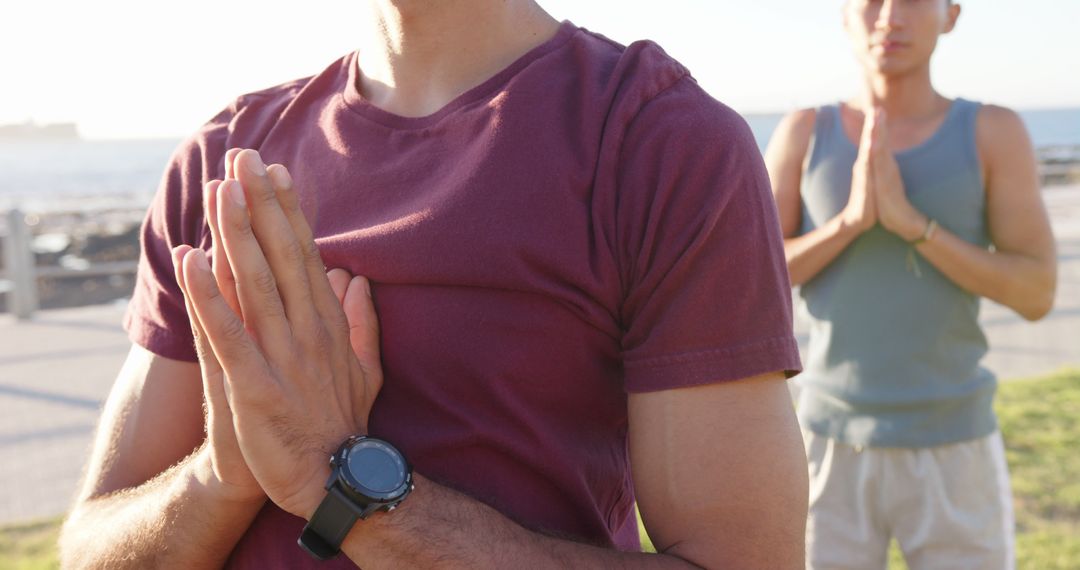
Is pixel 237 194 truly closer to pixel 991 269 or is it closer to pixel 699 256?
pixel 699 256

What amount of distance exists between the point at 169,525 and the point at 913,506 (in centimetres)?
249

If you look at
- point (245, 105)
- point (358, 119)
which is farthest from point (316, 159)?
point (245, 105)

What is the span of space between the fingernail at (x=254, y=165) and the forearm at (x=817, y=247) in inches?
89.5

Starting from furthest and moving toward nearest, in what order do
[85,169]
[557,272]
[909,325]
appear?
[85,169] < [909,325] < [557,272]

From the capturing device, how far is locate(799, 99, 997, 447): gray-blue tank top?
3.33 meters

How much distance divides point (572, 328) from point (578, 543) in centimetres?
32

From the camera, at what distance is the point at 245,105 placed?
2.00 metres

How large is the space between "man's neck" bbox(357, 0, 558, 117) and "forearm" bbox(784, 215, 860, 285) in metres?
1.82

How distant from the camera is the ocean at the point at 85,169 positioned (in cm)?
5222

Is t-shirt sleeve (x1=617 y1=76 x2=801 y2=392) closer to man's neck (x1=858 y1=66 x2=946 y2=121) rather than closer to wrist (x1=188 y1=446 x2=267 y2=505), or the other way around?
wrist (x1=188 y1=446 x2=267 y2=505)

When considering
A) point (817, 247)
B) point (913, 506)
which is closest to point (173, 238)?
point (817, 247)

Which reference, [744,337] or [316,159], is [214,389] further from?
[744,337]

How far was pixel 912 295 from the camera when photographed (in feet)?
11.1

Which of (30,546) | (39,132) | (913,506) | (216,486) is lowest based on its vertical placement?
(39,132)
